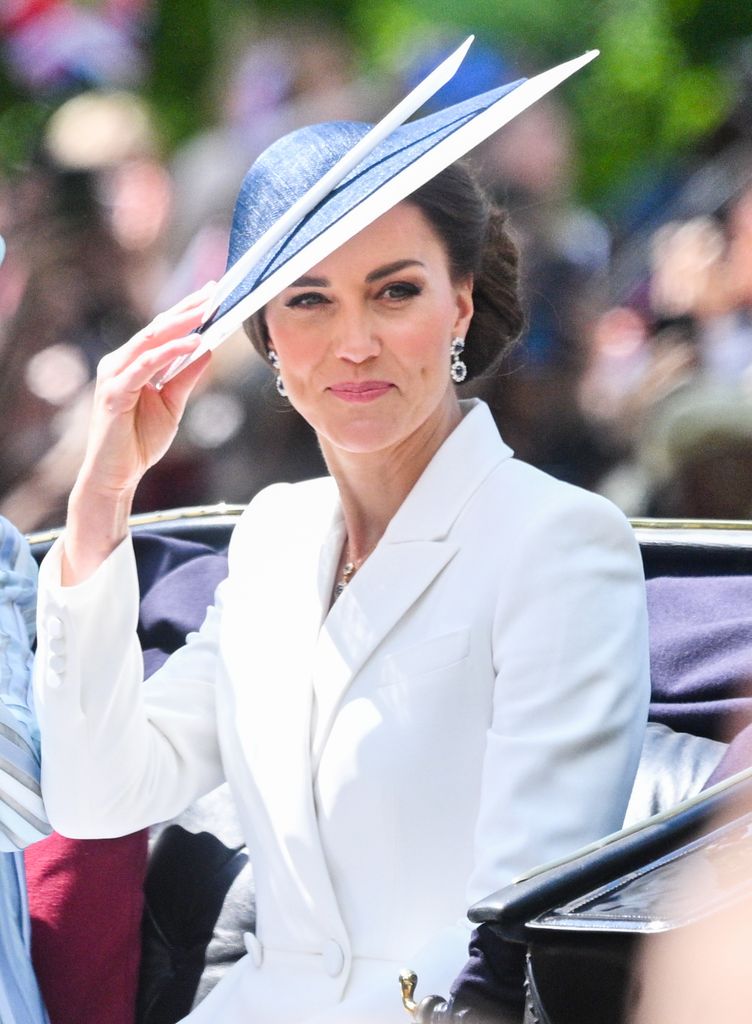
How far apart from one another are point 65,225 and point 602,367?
1.50 m

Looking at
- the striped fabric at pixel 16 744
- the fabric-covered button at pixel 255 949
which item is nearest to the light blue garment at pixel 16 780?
the striped fabric at pixel 16 744

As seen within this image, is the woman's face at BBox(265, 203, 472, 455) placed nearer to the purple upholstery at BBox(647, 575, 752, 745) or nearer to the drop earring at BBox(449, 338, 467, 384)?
the drop earring at BBox(449, 338, 467, 384)

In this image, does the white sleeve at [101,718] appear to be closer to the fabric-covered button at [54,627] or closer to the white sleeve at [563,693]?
the fabric-covered button at [54,627]

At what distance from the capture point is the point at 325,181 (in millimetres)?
1430

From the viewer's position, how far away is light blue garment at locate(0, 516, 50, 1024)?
1589 mm

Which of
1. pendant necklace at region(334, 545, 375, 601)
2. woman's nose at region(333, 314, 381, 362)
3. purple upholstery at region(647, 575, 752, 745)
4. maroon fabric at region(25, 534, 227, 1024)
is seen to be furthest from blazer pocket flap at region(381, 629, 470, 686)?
maroon fabric at region(25, 534, 227, 1024)

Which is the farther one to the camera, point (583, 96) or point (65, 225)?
point (65, 225)

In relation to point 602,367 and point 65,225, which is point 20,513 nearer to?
point 602,367

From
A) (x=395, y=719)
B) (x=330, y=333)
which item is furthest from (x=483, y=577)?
(x=330, y=333)

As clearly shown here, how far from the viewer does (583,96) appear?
99cm

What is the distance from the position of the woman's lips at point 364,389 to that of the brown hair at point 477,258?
157mm

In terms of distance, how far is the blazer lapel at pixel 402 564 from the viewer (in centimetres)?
157

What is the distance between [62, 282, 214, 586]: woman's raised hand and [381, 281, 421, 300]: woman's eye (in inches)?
7.9

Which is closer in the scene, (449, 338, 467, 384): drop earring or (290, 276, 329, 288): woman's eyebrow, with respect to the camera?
(290, 276, 329, 288): woman's eyebrow
